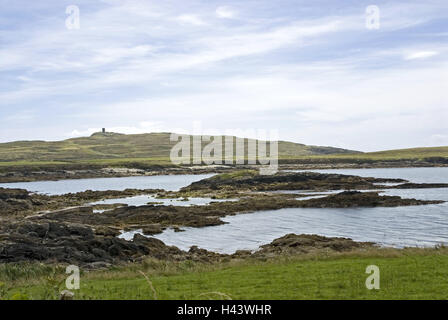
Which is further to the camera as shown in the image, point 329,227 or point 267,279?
point 329,227

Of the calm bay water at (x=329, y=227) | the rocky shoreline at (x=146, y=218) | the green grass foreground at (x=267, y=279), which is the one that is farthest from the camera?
the calm bay water at (x=329, y=227)

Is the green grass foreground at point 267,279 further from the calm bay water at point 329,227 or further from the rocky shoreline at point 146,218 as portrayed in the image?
the calm bay water at point 329,227

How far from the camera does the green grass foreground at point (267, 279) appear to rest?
16016mm

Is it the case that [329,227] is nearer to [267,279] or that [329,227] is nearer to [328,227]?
[328,227]

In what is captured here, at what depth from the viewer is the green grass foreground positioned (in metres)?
16.0

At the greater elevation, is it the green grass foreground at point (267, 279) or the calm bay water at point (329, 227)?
the green grass foreground at point (267, 279)

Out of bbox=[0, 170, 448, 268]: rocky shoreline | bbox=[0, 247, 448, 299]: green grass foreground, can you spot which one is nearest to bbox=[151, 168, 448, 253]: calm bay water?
bbox=[0, 170, 448, 268]: rocky shoreline

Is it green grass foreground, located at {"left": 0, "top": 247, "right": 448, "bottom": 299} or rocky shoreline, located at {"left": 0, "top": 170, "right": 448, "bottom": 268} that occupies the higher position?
green grass foreground, located at {"left": 0, "top": 247, "right": 448, "bottom": 299}

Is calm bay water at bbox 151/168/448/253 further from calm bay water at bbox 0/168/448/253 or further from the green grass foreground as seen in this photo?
the green grass foreground

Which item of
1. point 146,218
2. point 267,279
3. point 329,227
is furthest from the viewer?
point 146,218

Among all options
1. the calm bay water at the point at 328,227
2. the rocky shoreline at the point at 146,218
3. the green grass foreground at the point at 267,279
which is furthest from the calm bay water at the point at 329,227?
the green grass foreground at the point at 267,279

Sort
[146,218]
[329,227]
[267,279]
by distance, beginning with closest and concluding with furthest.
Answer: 1. [267,279]
2. [329,227]
3. [146,218]

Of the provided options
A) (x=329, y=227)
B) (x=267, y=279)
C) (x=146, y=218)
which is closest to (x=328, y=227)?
(x=329, y=227)

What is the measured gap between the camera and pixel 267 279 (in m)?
19.3
